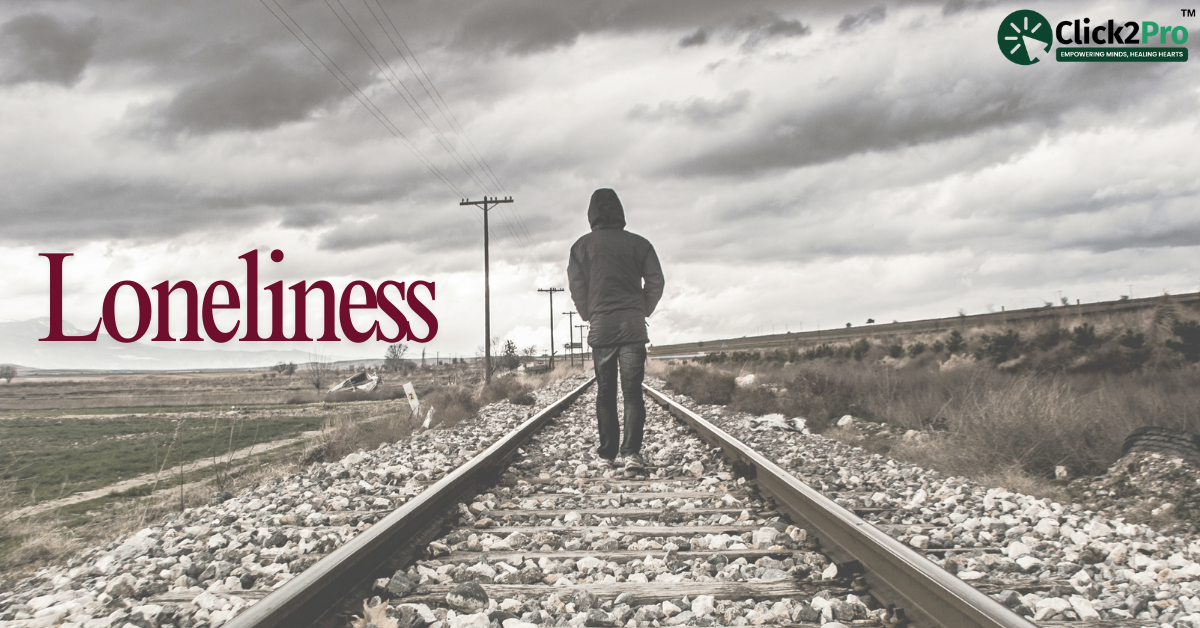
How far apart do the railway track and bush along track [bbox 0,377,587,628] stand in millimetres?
407

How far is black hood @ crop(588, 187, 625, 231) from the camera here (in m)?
5.53

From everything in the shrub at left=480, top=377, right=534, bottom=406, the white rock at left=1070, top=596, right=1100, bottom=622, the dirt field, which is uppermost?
the white rock at left=1070, top=596, right=1100, bottom=622

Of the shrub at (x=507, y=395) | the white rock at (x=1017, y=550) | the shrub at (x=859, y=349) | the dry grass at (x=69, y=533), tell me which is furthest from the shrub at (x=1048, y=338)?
the dry grass at (x=69, y=533)

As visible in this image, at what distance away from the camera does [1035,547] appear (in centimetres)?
309

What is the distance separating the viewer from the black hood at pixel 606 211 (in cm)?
553

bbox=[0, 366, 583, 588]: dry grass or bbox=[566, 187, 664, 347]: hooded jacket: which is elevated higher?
bbox=[566, 187, 664, 347]: hooded jacket

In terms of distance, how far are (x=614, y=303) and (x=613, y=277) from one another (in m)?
0.21

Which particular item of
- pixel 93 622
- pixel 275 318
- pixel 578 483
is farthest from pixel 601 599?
pixel 275 318

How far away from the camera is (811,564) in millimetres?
2705

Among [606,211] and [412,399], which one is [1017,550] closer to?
[606,211]

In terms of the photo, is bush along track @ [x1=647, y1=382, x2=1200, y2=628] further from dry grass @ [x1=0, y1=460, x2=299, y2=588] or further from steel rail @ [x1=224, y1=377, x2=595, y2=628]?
dry grass @ [x1=0, y1=460, x2=299, y2=588]

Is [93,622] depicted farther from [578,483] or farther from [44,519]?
[44,519]

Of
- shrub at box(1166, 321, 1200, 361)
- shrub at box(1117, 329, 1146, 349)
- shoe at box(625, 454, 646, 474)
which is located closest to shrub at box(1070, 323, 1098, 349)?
shrub at box(1117, 329, 1146, 349)

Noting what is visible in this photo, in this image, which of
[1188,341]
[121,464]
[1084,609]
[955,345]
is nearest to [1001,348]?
[955,345]
